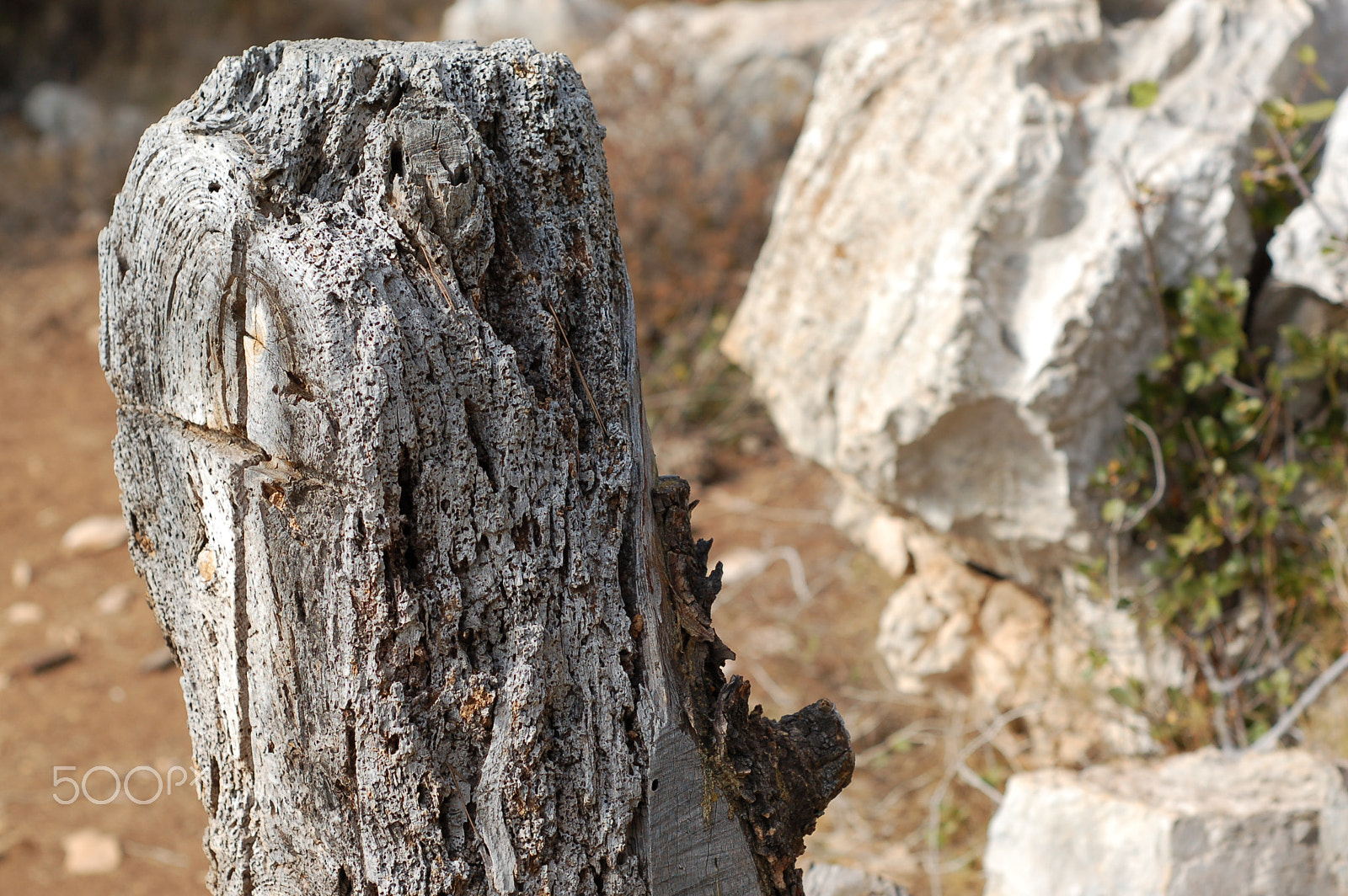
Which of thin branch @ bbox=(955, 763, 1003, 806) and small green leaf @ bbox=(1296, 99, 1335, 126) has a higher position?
small green leaf @ bbox=(1296, 99, 1335, 126)

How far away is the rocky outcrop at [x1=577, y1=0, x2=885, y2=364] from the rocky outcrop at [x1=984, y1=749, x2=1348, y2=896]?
11.9ft

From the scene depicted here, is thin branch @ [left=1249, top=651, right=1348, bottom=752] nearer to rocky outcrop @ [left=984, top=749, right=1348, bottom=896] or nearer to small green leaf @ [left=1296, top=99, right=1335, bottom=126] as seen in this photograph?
rocky outcrop @ [left=984, top=749, right=1348, bottom=896]

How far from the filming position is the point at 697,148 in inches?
228

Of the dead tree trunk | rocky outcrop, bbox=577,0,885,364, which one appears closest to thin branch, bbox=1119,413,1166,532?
the dead tree trunk

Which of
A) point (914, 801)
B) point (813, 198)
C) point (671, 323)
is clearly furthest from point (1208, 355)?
point (671, 323)

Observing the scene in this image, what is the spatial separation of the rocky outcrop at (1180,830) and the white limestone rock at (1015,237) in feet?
2.24

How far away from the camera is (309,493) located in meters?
1.05

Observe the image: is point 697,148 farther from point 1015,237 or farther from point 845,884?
point 845,884

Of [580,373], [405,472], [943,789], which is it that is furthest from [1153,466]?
[405,472]

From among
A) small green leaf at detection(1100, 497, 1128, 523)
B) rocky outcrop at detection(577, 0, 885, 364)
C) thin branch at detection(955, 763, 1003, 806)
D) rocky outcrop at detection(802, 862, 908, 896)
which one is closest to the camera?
rocky outcrop at detection(802, 862, 908, 896)

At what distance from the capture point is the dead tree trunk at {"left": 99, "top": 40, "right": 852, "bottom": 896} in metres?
1.03

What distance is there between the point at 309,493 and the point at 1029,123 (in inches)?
88.4

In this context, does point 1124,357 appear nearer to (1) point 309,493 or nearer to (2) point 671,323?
(1) point 309,493

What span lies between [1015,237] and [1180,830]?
1496 millimetres
